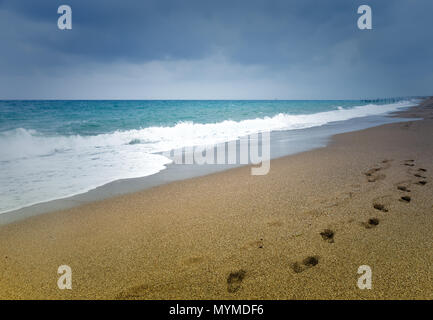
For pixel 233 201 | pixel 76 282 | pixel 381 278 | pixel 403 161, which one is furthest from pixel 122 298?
pixel 403 161

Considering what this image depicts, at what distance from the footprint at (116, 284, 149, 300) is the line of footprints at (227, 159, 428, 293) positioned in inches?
31.0

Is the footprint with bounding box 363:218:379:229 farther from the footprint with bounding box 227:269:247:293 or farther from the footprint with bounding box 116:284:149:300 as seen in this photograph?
the footprint with bounding box 116:284:149:300

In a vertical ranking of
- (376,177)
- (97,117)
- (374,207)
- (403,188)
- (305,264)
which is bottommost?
(305,264)

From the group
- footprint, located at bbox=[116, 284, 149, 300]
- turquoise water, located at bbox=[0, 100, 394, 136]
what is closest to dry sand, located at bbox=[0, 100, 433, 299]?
footprint, located at bbox=[116, 284, 149, 300]

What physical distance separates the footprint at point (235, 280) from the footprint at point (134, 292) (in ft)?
2.55

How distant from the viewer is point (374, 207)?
335 centimetres

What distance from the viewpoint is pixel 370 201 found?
11.6 feet

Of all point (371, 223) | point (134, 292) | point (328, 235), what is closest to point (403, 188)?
point (371, 223)

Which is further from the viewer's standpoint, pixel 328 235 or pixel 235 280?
pixel 328 235

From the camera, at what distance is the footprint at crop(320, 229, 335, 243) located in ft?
8.71

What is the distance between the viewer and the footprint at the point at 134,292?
2.00 metres

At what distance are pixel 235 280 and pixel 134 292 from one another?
95 cm

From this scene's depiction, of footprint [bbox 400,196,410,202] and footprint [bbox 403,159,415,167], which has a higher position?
footprint [bbox 403,159,415,167]

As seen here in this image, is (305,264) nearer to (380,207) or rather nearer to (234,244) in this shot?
(234,244)
